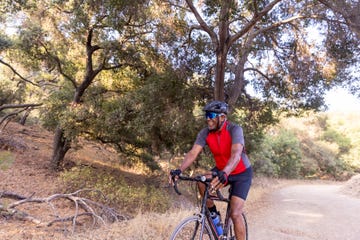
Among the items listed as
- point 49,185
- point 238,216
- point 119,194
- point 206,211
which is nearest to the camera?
point 206,211

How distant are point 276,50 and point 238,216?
9.09 meters

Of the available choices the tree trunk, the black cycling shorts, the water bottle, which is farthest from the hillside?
the black cycling shorts

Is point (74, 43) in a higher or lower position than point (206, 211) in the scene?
higher

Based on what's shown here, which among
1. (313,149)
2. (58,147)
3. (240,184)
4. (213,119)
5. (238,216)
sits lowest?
(238,216)

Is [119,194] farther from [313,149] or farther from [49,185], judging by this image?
[313,149]

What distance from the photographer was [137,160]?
15.8m

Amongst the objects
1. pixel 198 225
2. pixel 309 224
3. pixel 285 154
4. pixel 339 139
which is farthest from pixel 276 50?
pixel 339 139

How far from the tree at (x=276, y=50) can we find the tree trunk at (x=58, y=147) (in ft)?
25.9

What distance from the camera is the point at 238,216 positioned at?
13.7 feet

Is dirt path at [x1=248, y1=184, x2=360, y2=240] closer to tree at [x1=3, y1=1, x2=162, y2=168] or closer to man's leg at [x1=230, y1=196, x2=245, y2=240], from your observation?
man's leg at [x1=230, y1=196, x2=245, y2=240]

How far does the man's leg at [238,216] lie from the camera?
13.7ft

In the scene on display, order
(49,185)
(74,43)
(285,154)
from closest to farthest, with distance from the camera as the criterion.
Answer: (49,185) → (74,43) → (285,154)

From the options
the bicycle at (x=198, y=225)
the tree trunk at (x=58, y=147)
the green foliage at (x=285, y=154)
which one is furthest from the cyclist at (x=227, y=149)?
the green foliage at (x=285, y=154)

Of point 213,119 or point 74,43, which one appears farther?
point 74,43
